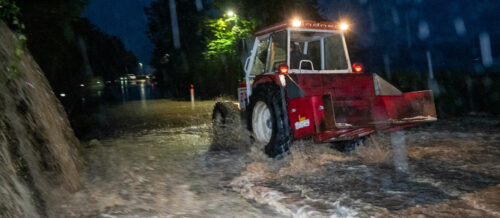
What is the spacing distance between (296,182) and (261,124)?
2.00 meters

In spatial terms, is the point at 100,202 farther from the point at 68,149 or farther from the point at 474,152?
the point at 474,152

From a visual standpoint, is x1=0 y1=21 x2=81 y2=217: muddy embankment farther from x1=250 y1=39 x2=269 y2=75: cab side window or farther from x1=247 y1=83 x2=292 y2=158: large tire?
x1=250 y1=39 x2=269 y2=75: cab side window

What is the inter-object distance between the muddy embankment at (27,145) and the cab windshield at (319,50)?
12.9ft

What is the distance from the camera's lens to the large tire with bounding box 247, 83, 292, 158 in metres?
5.61

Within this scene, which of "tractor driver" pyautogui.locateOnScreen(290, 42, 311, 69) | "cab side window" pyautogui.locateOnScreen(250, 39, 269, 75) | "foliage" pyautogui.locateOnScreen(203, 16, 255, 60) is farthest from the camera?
"foliage" pyautogui.locateOnScreen(203, 16, 255, 60)

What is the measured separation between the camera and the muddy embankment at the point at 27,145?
137 inches

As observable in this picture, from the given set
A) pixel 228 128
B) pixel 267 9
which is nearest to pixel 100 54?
pixel 267 9

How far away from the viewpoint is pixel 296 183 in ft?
16.1

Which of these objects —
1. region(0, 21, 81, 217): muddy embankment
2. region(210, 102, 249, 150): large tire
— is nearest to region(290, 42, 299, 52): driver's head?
region(210, 102, 249, 150): large tire

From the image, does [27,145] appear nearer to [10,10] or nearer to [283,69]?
[10,10]

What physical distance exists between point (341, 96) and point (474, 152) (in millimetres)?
2362

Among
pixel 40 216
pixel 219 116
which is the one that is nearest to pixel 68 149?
pixel 40 216

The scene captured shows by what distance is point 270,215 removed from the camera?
385 cm

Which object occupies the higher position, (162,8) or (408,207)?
(162,8)
